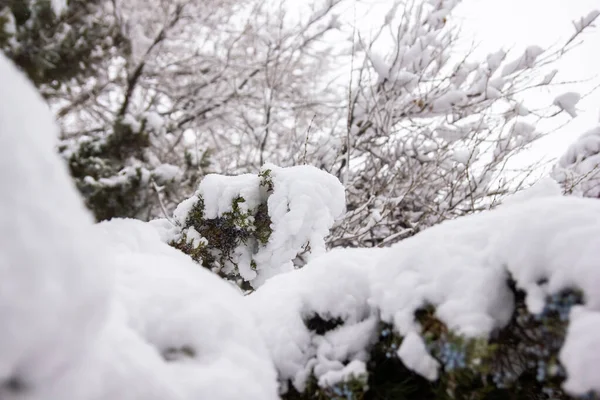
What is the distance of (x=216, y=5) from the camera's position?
314 inches

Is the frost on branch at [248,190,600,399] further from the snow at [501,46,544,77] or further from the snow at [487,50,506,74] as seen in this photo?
the snow at [501,46,544,77]

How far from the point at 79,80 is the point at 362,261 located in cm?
583

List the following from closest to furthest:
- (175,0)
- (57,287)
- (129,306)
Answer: (57,287) < (129,306) < (175,0)

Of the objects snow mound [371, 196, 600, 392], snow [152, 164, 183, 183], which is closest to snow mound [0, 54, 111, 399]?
snow mound [371, 196, 600, 392]

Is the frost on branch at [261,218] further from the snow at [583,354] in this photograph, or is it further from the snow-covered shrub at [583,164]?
the snow-covered shrub at [583,164]

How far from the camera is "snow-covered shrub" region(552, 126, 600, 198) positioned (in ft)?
A: 13.9

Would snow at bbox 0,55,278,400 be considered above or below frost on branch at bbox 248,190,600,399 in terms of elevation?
above

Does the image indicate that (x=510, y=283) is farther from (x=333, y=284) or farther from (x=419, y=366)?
(x=333, y=284)

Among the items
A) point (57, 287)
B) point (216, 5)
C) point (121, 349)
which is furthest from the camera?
point (216, 5)

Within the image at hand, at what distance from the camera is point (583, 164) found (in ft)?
14.5

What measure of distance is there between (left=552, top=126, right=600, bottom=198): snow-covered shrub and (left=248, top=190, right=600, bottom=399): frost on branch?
3.72 metres

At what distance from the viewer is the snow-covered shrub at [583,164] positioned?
4.25 m

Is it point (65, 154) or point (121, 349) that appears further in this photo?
point (65, 154)

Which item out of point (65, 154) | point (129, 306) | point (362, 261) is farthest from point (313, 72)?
point (129, 306)
